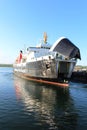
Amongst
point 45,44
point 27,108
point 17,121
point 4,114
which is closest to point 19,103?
point 27,108

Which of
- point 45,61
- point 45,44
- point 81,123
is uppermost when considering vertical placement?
point 45,44

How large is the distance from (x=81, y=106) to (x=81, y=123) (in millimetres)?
6473

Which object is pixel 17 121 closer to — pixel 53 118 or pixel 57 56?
pixel 53 118

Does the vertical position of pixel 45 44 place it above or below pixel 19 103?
above

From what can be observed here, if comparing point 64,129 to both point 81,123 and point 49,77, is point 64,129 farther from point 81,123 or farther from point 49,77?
point 49,77

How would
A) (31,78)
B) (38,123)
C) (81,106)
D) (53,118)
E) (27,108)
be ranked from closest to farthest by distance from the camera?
(38,123)
(53,118)
(27,108)
(81,106)
(31,78)

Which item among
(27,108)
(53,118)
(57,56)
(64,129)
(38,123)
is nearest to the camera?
(64,129)

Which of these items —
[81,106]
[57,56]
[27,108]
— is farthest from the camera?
[57,56]

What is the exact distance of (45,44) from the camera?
55.7 meters

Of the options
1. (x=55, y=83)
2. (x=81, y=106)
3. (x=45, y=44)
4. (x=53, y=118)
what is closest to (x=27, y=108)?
(x=53, y=118)

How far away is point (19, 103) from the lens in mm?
24234

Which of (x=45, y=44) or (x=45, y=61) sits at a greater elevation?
(x=45, y=44)

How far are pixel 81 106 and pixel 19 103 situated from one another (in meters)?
7.37

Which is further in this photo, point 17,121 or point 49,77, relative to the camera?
point 49,77
